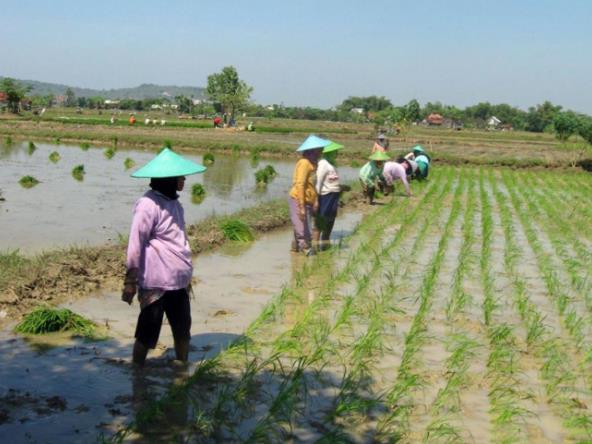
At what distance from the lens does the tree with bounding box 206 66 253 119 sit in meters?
57.1

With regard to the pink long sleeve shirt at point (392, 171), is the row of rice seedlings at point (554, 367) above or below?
below

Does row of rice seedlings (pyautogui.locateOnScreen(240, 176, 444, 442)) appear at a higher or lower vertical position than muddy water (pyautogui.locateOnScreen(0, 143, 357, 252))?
higher

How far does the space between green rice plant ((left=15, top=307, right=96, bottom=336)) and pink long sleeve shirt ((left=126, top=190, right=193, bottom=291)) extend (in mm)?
984

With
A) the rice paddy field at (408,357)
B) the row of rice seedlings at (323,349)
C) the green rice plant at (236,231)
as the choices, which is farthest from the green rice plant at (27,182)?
the row of rice seedlings at (323,349)

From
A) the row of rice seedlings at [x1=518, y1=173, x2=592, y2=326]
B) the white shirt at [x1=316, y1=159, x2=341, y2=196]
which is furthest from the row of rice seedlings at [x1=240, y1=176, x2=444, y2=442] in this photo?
the white shirt at [x1=316, y1=159, x2=341, y2=196]

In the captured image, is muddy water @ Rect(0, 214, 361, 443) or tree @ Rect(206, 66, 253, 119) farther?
tree @ Rect(206, 66, 253, 119)

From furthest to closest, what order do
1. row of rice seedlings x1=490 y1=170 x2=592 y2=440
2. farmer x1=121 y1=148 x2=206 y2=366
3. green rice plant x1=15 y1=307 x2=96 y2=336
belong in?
green rice plant x1=15 y1=307 x2=96 y2=336, farmer x1=121 y1=148 x2=206 y2=366, row of rice seedlings x1=490 y1=170 x2=592 y2=440

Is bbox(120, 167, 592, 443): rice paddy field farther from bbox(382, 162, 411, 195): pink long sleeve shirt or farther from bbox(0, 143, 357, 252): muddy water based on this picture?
bbox(382, 162, 411, 195): pink long sleeve shirt

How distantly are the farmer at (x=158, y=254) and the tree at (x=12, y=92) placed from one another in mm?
48129

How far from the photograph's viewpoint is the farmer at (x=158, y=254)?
3.98m

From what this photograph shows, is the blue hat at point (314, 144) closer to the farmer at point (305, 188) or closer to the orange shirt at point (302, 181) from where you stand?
the farmer at point (305, 188)

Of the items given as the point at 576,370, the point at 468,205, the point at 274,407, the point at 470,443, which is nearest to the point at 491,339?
the point at 576,370

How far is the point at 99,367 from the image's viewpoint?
13.7 feet

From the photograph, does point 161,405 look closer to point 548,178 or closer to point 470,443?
point 470,443
